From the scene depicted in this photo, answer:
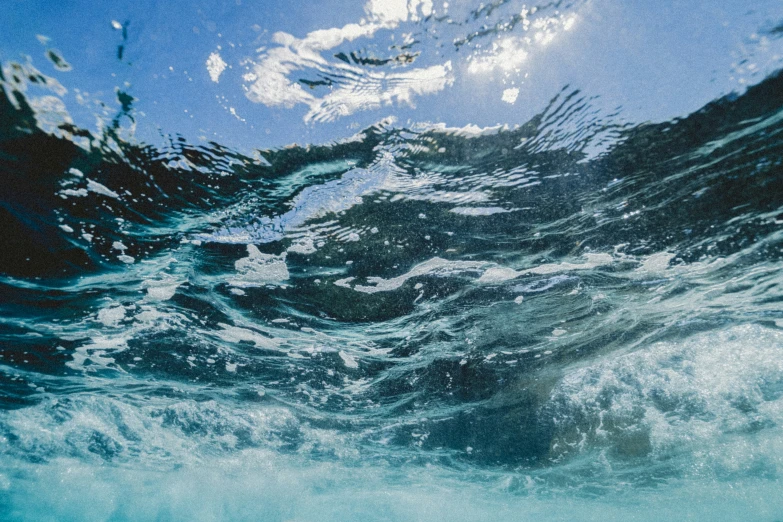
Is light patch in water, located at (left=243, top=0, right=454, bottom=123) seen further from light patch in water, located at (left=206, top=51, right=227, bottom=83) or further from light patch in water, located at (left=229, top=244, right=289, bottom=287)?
light patch in water, located at (left=229, top=244, right=289, bottom=287)

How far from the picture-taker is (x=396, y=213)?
23.5ft

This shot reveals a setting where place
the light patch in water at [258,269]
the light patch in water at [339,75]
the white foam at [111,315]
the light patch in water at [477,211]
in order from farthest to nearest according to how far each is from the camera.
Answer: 1. the white foam at [111,315]
2. the light patch in water at [258,269]
3. the light patch in water at [477,211]
4. the light patch in water at [339,75]

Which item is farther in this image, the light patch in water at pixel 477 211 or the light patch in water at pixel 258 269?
the light patch in water at pixel 258 269

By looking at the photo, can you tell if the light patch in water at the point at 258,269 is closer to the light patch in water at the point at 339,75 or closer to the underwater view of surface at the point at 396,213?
the underwater view of surface at the point at 396,213

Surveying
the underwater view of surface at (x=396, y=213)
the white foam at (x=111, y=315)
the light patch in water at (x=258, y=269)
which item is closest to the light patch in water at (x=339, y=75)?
the underwater view of surface at (x=396, y=213)

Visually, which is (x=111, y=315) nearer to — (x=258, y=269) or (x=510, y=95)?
(x=258, y=269)

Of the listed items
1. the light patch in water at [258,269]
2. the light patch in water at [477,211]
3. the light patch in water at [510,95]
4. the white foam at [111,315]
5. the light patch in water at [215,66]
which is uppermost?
the light patch in water at [510,95]

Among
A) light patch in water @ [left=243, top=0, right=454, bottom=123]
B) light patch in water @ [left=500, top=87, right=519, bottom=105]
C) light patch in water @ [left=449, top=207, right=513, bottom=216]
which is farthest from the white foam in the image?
light patch in water @ [left=500, top=87, right=519, bottom=105]

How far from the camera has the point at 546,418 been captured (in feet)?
53.0

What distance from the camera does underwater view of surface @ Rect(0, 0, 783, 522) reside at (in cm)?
462

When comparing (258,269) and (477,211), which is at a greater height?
(477,211)

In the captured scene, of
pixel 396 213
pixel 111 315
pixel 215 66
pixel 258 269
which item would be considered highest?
pixel 215 66

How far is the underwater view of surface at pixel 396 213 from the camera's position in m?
4.62

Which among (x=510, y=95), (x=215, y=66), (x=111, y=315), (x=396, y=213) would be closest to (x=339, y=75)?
(x=215, y=66)
